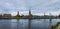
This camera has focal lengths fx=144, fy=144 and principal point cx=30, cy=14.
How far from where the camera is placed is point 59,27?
65.7ft

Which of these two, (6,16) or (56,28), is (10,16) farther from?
(56,28)

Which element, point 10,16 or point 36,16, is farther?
point 36,16

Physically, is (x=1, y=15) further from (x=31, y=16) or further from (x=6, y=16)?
(x=31, y=16)

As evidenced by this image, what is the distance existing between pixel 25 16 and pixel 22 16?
203 cm

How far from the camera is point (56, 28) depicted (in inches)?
792

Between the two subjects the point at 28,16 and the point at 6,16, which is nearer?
the point at 6,16

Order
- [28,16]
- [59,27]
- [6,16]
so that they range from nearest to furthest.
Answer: [59,27]
[6,16]
[28,16]

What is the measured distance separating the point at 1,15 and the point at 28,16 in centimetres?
1047

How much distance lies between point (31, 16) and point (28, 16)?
4.57 ft

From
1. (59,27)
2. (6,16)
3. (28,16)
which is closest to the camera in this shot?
(59,27)

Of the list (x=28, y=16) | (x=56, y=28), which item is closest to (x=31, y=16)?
(x=28, y=16)

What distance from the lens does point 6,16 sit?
174 feet

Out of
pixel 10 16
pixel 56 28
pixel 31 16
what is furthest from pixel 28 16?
pixel 56 28

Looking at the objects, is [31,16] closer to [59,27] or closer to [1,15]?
[1,15]
